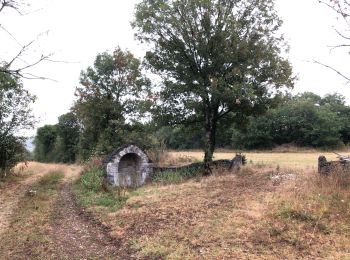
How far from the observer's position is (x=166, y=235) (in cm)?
963

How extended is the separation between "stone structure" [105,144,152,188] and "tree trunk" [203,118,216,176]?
3.56m

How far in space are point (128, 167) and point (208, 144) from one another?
195 inches

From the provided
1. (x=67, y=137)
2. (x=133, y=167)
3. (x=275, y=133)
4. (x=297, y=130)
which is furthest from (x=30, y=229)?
(x=275, y=133)

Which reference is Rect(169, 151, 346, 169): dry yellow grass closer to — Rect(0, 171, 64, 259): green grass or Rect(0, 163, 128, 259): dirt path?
Rect(0, 163, 128, 259): dirt path

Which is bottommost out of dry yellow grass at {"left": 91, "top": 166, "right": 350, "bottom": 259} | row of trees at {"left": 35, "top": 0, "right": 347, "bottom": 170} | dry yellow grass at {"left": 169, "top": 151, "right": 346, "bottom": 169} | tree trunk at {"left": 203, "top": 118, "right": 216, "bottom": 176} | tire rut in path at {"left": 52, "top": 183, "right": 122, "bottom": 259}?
tire rut in path at {"left": 52, "top": 183, "right": 122, "bottom": 259}

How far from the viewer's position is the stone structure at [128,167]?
20.2 m

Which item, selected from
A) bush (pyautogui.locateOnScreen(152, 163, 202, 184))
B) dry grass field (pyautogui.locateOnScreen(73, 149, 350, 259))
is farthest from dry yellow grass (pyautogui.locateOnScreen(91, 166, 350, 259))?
bush (pyautogui.locateOnScreen(152, 163, 202, 184))

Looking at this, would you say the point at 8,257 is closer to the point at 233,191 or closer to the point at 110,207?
the point at 110,207

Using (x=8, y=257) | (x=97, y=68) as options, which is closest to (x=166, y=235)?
(x=8, y=257)

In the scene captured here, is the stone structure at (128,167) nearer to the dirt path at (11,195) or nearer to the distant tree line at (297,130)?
the dirt path at (11,195)

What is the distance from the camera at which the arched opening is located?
20.4 meters

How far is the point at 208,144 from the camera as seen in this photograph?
64.0ft

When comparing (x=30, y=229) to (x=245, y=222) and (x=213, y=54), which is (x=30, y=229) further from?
(x=213, y=54)

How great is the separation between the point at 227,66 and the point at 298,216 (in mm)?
10582
